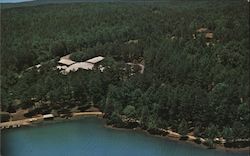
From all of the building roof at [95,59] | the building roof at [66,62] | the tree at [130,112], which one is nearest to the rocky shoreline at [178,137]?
the tree at [130,112]

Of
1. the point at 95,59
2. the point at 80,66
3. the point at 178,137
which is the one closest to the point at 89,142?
the point at 178,137


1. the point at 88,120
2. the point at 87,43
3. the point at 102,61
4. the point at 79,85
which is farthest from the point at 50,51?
the point at 88,120

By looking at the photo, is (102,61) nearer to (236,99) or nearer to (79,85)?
(79,85)

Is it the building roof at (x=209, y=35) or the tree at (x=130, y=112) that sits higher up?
the building roof at (x=209, y=35)

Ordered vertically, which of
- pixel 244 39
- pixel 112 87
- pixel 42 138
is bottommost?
pixel 42 138

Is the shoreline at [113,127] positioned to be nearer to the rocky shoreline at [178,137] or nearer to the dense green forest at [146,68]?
the rocky shoreline at [178,137]

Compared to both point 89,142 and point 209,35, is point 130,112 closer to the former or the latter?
point 89,142
